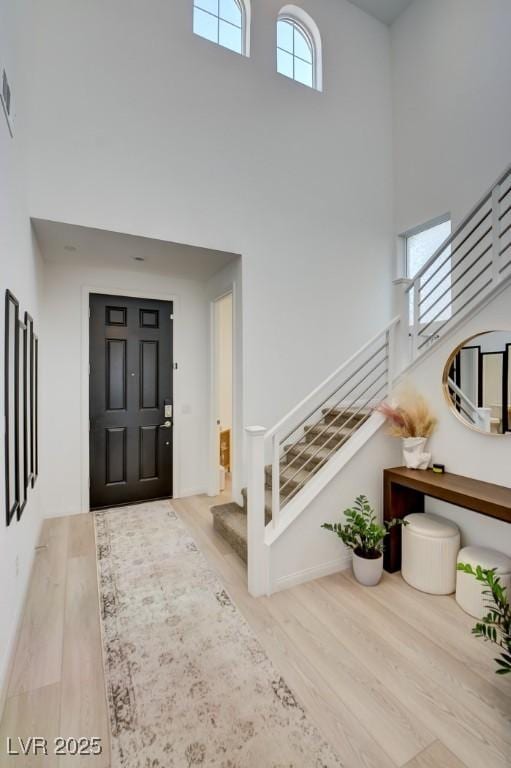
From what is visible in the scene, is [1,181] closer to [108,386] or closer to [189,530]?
[108,386]

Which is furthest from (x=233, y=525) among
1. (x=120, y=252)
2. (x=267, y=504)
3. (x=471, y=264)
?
(x=471, y=264)

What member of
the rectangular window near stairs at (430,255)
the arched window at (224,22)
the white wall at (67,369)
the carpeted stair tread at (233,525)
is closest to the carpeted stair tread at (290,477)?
the carpeted stair tread at (233,525)

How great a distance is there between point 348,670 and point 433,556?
3.20ft

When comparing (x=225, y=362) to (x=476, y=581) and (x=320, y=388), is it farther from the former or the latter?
(x=476, y=581)

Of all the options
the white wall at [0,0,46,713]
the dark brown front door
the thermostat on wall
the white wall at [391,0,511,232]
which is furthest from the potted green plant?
the white wall at [391,0,511,232]

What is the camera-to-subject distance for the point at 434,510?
269 cm

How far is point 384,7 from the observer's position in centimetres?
446

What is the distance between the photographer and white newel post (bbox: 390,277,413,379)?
2.89m

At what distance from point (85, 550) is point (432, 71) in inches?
247

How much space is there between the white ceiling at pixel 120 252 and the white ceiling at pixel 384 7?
398 centimetres

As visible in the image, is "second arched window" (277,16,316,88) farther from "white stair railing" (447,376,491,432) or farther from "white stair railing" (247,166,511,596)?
"white stair railing" (447,376,491,432)

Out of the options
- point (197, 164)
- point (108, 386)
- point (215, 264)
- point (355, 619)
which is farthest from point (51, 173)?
point (355, 619)

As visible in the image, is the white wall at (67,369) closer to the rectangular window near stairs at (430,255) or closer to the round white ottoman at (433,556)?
the rectangular window near stairs at (430,255)

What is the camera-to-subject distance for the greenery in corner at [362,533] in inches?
94.8
